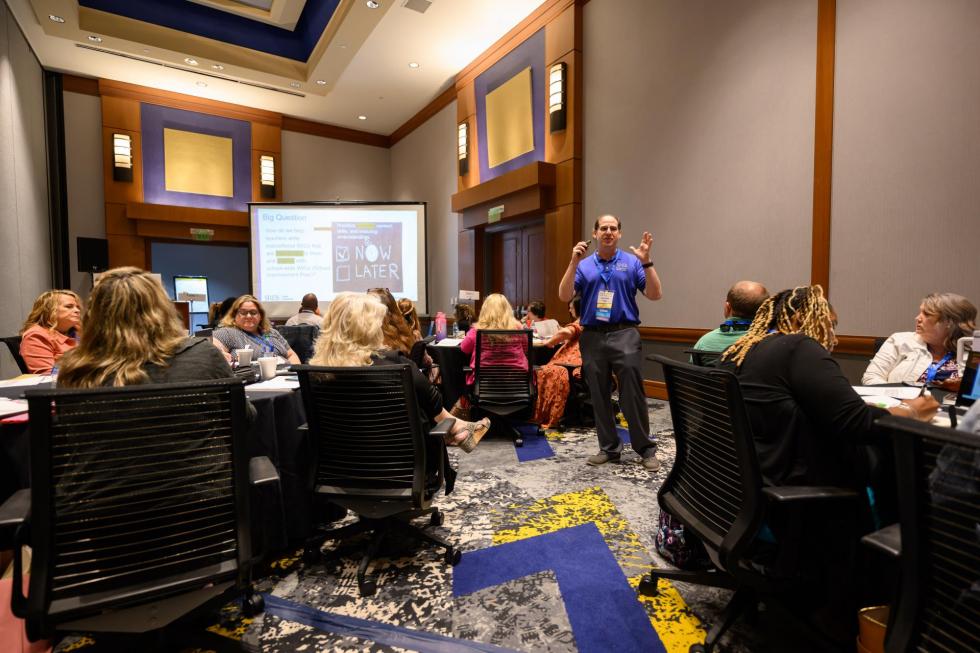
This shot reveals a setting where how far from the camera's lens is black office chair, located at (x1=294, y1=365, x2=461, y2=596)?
5.84ft

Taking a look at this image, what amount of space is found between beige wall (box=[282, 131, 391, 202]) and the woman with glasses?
6303mm

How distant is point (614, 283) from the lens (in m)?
3.13

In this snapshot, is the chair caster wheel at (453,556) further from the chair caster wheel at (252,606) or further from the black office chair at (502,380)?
the black office chair at (502,380)

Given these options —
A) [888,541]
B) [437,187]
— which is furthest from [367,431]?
[437,187]

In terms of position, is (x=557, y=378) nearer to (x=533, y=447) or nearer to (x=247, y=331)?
(x=533, y=447)

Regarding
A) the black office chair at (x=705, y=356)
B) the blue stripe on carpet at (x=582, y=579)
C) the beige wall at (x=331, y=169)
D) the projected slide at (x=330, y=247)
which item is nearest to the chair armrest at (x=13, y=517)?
the blue stripe on carpet at (x=582, y=579)

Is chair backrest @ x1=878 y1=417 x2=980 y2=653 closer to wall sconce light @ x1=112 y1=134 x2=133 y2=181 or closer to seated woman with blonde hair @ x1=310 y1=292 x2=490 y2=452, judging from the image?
seated woman with blonde hair @ x1=310 y1=292 x2=490 y2=452

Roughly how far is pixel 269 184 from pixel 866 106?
838 centimetres

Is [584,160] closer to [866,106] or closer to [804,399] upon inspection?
[866,106]

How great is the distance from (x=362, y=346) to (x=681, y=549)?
1570 mm

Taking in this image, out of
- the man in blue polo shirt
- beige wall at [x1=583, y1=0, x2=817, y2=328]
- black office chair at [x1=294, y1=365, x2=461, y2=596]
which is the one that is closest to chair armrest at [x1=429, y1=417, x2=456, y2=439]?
black office chair at [x1=294, y1=365, x2=461, y2=596]

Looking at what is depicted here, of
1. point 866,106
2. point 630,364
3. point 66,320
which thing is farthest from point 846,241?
point 66,320

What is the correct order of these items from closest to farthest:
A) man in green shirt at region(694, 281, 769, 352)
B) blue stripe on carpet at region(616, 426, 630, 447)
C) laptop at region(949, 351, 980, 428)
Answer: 1. laptop at region(949, 351, 980, 428)
2. man in green shirt at region(694, 281, 769, 352)
3. blue stripe on carpet at region(616, 426, 630, 447)

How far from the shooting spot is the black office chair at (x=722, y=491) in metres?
1.28
